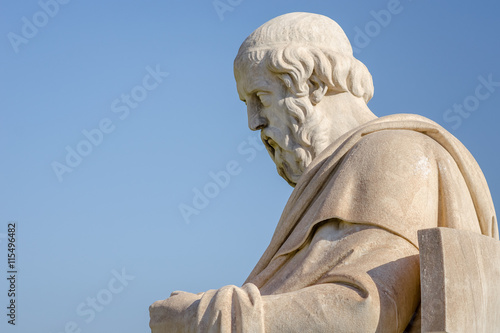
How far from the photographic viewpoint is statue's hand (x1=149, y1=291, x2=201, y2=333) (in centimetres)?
462

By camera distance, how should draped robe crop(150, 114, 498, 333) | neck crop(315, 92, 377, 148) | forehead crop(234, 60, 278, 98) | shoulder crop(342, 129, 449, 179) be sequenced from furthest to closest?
forehead crop(234, 60, 278, 98)
neck crop(315, 92, 377, 148)
shoulder crop(342, 129, 449, 179)
draped robe crop(150, 114, 498, 333)

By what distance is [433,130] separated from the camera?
5.30m

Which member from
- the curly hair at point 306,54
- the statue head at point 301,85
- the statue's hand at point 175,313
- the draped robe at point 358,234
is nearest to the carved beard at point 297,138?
the statue head at point 301,85

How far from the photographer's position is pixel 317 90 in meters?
6.09

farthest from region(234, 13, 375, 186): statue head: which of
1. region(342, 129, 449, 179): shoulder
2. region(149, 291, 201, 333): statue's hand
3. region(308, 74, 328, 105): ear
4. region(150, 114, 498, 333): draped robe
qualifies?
region(149, 291, 201, 333): statue's hand

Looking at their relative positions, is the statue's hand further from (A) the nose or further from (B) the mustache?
(A) the nose

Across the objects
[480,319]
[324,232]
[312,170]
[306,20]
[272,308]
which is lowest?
[480,319]

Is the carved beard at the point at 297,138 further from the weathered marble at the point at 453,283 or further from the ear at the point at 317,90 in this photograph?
the weathered marble at the point at 453,283

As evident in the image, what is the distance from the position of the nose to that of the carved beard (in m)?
0.05

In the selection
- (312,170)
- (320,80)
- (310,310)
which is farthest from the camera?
(320,80)

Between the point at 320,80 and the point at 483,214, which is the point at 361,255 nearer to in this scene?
the point at 483,214

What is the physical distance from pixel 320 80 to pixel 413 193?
1456mm

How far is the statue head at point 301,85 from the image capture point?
19.9 ft

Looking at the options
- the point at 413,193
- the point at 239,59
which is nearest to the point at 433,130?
the point at 413,193
